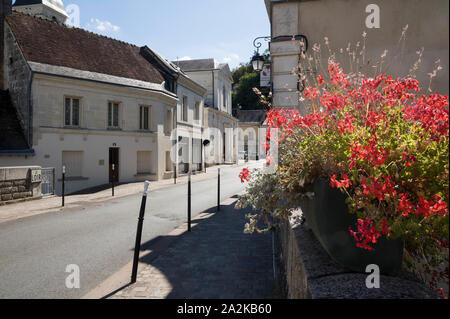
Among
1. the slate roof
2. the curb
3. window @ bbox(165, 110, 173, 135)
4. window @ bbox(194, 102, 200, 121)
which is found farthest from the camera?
the slate roof

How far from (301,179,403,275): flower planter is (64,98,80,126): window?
1857 centimetres

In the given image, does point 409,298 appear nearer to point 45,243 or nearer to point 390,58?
point 390,58

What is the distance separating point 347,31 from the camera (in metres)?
5.60

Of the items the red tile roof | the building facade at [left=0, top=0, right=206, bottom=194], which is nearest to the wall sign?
the building facade at [left=0, top=0, right=206, bottom=194]

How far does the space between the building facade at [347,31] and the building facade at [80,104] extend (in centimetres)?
1039

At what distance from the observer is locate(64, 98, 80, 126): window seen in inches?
711

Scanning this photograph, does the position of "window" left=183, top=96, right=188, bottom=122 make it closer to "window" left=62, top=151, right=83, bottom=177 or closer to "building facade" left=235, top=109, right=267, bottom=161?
"window" left=62, top=151, right=83, bottom=177

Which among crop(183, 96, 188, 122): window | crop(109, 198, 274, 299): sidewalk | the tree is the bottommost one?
crop(109, 198, 274, 299): sidewalk

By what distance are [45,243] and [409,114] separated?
672cm

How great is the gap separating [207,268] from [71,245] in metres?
3.07

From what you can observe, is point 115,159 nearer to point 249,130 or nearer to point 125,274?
point 125,274

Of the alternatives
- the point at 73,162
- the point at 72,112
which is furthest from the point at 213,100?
the point at 73,162
